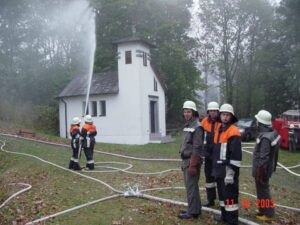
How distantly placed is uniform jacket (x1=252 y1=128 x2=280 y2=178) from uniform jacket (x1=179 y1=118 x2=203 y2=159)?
979 mm

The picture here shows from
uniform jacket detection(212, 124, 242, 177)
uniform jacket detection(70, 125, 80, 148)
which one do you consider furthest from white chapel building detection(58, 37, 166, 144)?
uniform jacket detection(212, 124, 242, 177)

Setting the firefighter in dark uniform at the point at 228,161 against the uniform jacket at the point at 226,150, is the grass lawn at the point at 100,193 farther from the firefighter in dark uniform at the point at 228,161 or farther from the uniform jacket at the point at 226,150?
the uniform jacket at the point at 226,150

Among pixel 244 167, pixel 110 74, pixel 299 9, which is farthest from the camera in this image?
pixel 110 74

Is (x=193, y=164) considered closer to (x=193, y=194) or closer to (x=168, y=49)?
(x=193, y=194)

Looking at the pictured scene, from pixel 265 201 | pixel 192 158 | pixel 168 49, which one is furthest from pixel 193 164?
pixel 168 49

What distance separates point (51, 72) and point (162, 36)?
10.3m

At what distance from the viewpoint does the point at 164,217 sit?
6.98m

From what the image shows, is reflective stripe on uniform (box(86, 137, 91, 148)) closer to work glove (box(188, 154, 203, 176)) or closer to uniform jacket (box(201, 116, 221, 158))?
uniform jacket (box(201, 116, 221, 158))

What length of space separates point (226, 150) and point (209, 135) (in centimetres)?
87

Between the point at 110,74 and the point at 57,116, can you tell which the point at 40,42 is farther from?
the point at 110,74

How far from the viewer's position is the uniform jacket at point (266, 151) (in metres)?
6.65

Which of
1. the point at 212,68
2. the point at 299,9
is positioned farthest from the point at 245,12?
the point at 299,9

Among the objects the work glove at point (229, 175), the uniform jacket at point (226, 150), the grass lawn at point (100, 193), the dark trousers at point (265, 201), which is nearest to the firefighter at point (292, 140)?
the grass lawn at point (100, 193)

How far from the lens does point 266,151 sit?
6.65 m
